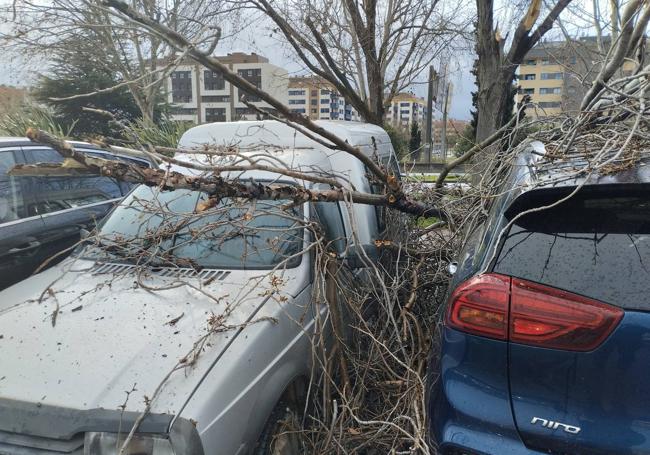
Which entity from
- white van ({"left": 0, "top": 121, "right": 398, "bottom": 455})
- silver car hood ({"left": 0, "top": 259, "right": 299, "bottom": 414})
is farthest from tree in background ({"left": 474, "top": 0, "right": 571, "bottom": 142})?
silver car hood ({"left": 0, "top": 259, "right": 299, "bottom": 414})

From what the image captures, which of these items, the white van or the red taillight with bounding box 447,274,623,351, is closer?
the red taillight with bounding box 447,274,623,351

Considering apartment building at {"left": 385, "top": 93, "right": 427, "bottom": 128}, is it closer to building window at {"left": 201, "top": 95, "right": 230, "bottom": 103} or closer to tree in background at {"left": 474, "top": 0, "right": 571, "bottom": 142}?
tree in background at {"left": 474, "top": 0, "right": 571, "bottom": 142}

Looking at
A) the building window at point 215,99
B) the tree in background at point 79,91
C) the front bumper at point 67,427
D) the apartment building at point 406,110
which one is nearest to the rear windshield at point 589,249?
the front bumper at point 67,427

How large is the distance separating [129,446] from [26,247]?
280 cm

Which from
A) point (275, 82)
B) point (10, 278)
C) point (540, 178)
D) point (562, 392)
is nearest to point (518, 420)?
point (562, 392)

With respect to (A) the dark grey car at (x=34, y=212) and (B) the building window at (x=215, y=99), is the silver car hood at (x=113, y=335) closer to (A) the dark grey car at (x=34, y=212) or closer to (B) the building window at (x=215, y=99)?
(A) the dark grey car at (x=34, y=212)

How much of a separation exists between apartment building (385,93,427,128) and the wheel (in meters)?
11.0

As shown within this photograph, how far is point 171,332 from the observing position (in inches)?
92.1

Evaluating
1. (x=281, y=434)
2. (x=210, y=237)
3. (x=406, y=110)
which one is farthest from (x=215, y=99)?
(x=281, y=434)

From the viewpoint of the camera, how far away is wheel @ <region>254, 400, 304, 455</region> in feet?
7.51

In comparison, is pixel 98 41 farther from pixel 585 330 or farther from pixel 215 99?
pixel 215 99

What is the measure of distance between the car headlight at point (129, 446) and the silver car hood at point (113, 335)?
10cm

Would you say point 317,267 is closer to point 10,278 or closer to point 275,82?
point 10,278

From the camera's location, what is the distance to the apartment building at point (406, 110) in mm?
14579
